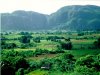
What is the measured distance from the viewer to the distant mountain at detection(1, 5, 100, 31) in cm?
4950

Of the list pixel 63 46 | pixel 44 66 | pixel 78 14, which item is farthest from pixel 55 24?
pixel 44 66

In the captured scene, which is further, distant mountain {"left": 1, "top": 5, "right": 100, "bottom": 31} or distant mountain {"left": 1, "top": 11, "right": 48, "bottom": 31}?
distant mountain {"left": 1, "top": 5, "right": 100, "bottom": 31}

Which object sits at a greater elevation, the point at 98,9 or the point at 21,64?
the point at 98,9

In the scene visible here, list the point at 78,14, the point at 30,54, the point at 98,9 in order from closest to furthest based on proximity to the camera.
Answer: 1. the point at 30,54
2. the point at 78,14
3. the point at 98,9

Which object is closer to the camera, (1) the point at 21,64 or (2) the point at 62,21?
(1) the point at 21,64

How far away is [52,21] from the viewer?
59219 mm

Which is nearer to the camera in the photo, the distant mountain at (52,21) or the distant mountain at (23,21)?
the distant mountain at (23,21)

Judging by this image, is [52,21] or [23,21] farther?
[52,21]

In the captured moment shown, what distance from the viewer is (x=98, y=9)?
6631cm

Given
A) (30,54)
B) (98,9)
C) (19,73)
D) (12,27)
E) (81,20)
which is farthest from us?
(98,9)

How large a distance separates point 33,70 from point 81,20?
4577 cm

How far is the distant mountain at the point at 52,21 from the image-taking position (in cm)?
4950

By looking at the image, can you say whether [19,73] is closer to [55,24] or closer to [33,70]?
[33,70]

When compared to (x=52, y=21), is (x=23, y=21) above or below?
above
